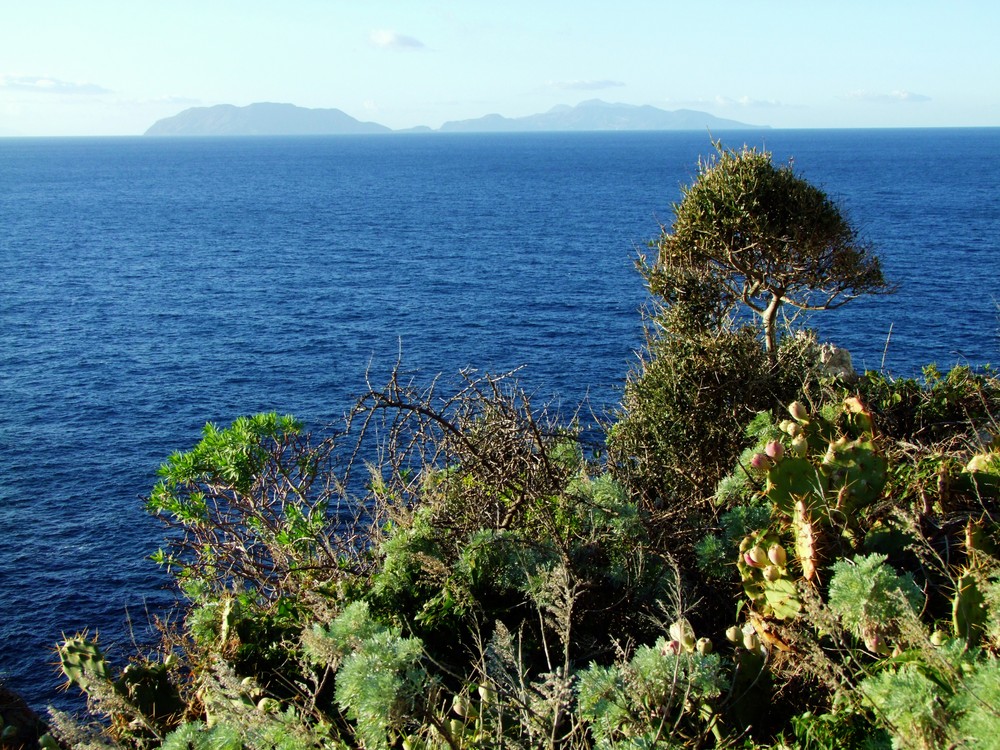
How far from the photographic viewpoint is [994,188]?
129 meters

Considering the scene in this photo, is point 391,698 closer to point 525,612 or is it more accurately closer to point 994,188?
point 525,612

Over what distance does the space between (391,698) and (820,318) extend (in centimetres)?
5344

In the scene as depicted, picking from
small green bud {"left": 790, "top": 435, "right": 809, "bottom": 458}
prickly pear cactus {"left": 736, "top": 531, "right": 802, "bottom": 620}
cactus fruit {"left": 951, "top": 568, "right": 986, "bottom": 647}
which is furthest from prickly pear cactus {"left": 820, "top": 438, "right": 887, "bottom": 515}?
cactus fruit {"left": 951, "top": 568, "right": 986, "bottom": 647}

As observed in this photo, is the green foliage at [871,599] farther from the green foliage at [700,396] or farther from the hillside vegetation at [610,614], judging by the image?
the green foliage at [700,396]

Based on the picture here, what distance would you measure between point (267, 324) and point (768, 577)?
2267 inches

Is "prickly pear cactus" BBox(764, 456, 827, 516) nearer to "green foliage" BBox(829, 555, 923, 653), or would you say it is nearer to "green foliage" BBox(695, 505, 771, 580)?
"green foliage" BBox(695, 505, 771, 580)

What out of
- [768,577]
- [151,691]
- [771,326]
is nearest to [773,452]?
[768,577]

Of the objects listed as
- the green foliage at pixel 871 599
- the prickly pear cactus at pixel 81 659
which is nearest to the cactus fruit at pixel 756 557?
the green foliage at pixel 871 599

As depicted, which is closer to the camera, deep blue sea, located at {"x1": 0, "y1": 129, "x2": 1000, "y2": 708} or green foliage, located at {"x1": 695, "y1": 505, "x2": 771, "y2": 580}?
green foliage, located at {"x1": 695, "y1": 505, "x2": 771, "y2": 580}

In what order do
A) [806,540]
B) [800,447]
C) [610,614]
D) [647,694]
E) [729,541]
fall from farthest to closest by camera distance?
[729,541] → [610,614] → [800,447] → [806,540] → [647,694]

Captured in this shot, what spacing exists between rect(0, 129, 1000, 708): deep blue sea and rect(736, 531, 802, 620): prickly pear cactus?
535 cm

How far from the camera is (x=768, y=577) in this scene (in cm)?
661

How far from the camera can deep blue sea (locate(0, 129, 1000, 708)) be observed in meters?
33.8

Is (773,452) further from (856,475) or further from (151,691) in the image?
(151,691)
